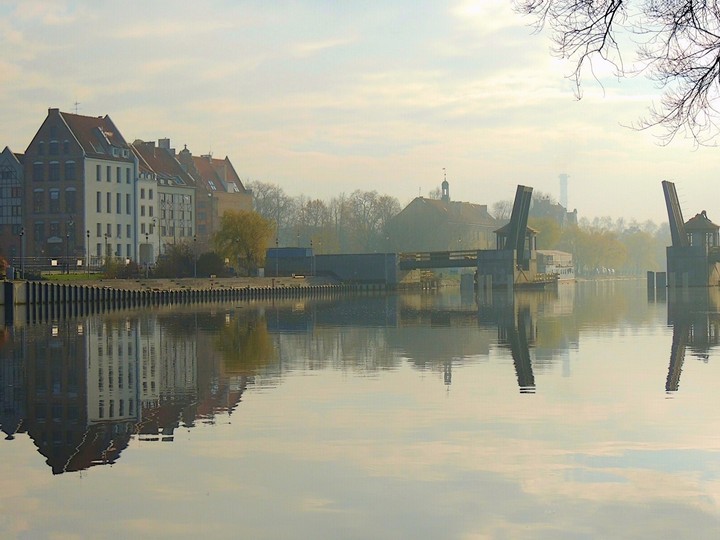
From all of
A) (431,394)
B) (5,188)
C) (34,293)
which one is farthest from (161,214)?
(431,394)

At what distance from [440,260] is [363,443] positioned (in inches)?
4258

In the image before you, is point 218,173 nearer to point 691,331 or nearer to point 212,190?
point 212,190

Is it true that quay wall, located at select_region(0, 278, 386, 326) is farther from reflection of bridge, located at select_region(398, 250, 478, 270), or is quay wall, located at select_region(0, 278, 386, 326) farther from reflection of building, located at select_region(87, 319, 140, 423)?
reflection of building, located at select_region(87, 319, 140, 423)

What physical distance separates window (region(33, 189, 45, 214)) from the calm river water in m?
78.8

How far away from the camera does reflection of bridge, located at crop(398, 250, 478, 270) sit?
123m

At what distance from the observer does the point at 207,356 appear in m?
34.6

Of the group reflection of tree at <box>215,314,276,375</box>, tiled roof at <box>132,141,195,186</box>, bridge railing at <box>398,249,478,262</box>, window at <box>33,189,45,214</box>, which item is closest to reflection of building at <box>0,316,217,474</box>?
reflection of tree at <box>215,314,276,375</box>

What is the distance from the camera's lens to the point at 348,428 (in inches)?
755

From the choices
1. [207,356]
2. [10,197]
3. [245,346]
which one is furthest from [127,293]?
[207,356]

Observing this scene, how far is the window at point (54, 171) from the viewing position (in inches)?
4422

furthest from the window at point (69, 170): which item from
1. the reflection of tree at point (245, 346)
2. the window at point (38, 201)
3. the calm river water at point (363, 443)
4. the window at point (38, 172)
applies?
the calm river water at point (363, 443)

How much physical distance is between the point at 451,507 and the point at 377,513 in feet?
2.95

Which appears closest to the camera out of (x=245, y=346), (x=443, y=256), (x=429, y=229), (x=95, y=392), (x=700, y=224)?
(x=95, y=392)

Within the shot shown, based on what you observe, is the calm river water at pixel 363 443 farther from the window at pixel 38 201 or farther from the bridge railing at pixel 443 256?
the bridge railing at pixel 443 256
